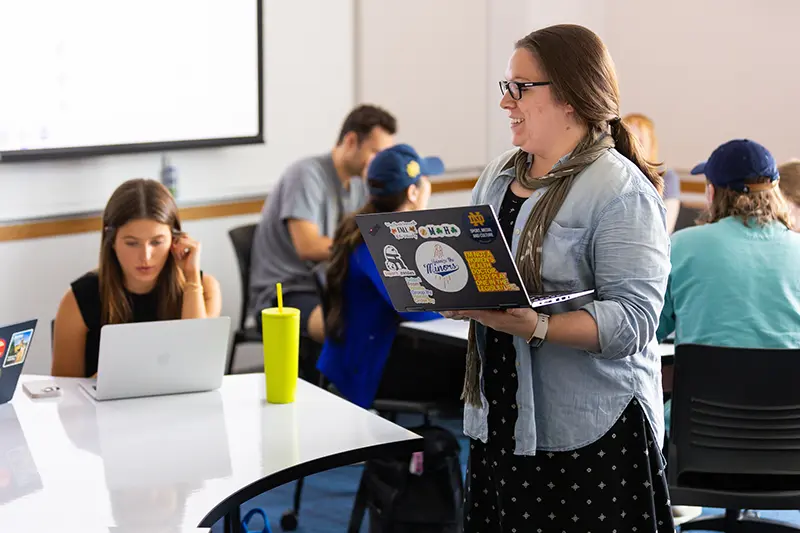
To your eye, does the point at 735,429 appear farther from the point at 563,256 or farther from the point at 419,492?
the point at 563,256

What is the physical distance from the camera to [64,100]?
14.0 feet

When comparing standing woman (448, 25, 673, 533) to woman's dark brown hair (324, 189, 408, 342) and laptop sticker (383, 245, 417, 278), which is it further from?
woman's dark brown hair (324, 189, 408, 342)

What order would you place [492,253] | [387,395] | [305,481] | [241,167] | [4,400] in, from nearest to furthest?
[492,253], [4,400], [387,395], [305,481], [241,167]

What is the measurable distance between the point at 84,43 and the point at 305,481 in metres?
1.97

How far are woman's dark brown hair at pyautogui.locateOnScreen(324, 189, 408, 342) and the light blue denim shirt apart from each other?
1198 mm

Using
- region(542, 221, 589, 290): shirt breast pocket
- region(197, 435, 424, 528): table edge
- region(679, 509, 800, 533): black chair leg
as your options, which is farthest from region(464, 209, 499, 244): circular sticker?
region(679, 509, 800, 533): black chair leg

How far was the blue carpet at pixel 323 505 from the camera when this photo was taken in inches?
142

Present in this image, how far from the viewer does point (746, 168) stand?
9.24 ft

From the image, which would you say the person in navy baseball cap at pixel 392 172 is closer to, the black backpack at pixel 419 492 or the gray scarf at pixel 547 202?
the black backpack at pixel 419 492

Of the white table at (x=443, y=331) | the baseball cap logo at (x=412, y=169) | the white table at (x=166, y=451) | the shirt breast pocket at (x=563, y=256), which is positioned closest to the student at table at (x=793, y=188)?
the white table at (x=443, y=331)

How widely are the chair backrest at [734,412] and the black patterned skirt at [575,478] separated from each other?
627 mm

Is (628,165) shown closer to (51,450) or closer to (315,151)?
(51,450)

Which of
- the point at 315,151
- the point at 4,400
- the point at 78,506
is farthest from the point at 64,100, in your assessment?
the point at 78,506

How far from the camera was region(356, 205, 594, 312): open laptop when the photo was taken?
72.3 inches
